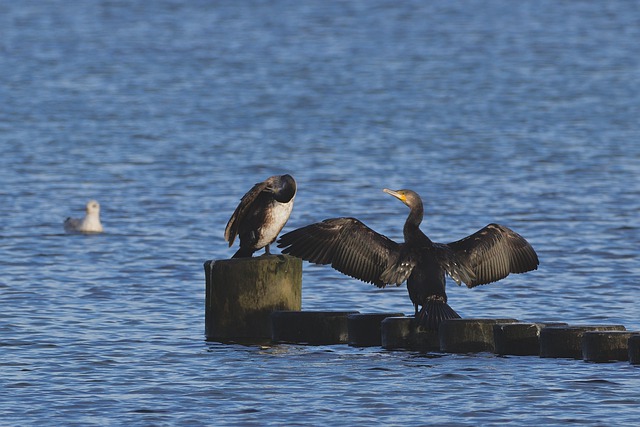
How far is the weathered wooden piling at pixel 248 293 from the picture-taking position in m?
12.6

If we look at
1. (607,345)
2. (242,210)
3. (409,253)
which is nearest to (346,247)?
(409,253)

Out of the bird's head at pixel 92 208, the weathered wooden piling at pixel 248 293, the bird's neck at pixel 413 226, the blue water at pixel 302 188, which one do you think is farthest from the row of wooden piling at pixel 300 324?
the bird's head at pixel 92 208

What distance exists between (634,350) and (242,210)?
3.62 metres

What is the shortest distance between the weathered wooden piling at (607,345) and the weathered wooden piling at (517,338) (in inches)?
17.7

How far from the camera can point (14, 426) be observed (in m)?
9.80

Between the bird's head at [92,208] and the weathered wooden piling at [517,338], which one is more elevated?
the bird's head at [92,208]

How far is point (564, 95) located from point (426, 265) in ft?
96.9

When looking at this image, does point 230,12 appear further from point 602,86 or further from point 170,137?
point 170,137

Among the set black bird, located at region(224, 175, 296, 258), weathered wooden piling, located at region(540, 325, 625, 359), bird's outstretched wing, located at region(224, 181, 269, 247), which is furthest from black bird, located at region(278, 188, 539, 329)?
weathered wooden piling, located at region(540, 325, 625, 359)

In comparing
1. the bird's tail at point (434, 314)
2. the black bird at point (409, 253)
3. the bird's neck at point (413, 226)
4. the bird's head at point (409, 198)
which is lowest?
the bird's tail at point (434, 314)

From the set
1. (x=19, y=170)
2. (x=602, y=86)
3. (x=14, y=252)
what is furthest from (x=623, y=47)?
(x=14, y=252)

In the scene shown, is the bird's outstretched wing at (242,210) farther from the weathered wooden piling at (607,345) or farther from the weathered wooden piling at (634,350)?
the weathered wooden piling at (634,350)

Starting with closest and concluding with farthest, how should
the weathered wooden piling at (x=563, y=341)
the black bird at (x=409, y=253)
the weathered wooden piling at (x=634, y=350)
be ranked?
the weathered wooden piling at (x=634, y=350) → the weathered wooden piling at (x=563, y=341) → the black bird at (x=409, y=253)

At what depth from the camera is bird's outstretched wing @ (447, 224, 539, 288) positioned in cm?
1255
